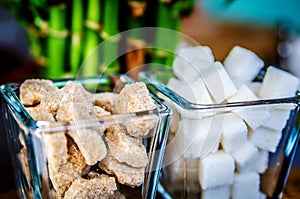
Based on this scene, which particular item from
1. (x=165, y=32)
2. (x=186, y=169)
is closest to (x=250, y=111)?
(x=186, y=169)

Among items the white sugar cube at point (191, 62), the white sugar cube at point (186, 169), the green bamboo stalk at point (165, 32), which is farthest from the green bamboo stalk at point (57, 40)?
the white sugar cube at point (186, 169)

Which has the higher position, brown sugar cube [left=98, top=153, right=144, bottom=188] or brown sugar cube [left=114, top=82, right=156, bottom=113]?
brown sugar cube [left=114, top=82, right=156, bottom=113]

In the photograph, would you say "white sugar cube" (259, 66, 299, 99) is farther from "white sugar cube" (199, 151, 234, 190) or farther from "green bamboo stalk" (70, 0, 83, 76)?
"green bamboo stalk" (70, 0, 83, 76)

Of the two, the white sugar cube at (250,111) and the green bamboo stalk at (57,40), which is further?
the green bamboo stalk at (57,40)

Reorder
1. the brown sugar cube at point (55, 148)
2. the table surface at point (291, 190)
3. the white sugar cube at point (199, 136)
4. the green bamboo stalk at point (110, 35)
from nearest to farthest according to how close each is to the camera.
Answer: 1. the brown sugar cube at point (55, 148)
2. the white sugar cube at point (199, 136)
3. the table surface at point (291, 190)
4. the green bamboo stalk at point (110, 35)

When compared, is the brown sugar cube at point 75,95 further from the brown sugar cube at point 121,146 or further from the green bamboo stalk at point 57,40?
the green bamboo stalk at point 57,40

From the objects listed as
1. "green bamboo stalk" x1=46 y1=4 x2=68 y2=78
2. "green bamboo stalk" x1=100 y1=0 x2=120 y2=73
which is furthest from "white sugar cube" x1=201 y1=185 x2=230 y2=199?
"green bamboo stalk" x1=46 y1=4 x2=68 y2=78

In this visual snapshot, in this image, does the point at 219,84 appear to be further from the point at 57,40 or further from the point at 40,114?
the point at 57,40
